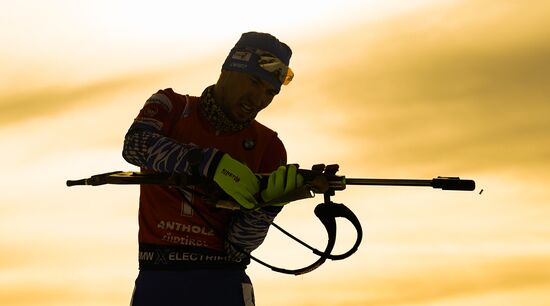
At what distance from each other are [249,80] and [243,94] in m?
0.14

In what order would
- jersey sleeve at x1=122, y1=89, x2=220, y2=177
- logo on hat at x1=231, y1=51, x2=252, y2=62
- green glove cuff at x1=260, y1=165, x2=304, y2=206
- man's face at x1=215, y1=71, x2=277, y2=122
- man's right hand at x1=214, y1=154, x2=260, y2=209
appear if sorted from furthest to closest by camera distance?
1. logo on hat at x1=231, y1=51, x2=252, y2=62
2. man's face at x1=215, y1=71, x2=277, y2=122
3. green glove cuff at x1=260, y1=165, x2=304, y2=206
4. jersey sleeve at x1=122, y1=89, x2=220, y2=177
5. man's right hand at x1=214, y1=154, x2=260, y2=209

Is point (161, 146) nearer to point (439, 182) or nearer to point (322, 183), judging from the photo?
point (322, 183)

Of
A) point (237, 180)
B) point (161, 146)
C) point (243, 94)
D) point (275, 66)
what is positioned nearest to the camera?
point (237, 180)

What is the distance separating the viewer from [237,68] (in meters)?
11.5

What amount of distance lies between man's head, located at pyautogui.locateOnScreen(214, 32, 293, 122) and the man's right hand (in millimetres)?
929

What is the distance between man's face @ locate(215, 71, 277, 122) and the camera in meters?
11.4

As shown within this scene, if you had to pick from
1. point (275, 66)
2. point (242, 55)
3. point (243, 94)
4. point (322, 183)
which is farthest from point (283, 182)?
point (242, 55)

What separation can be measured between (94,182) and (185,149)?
2.75 ft

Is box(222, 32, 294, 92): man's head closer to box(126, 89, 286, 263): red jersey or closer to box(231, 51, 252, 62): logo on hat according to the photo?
box(231, 51, 252, 62): logo on hat

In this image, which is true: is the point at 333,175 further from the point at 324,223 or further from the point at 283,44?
the point at 283,44

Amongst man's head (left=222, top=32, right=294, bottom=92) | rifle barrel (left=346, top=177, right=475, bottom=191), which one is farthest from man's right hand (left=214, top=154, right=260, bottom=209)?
man's head (left=222, top=32, right=294, bottom=92)

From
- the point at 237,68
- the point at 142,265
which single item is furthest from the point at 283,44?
the point at 142,265

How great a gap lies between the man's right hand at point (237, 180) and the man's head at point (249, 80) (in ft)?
3.05

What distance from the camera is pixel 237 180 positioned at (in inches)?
416
